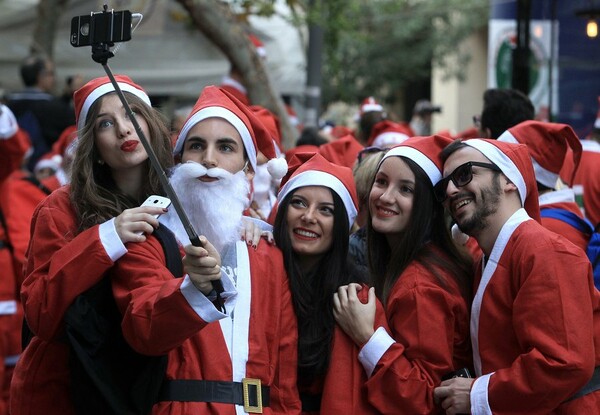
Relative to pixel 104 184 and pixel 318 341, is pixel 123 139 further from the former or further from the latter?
pixel 318 341

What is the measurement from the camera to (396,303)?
4363mm

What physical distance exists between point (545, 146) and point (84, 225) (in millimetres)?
2454

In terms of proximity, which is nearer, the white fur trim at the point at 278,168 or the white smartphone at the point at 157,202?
the white smartphone at the point at 157,202

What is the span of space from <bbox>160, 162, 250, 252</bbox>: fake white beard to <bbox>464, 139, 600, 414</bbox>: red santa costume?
1.05 m

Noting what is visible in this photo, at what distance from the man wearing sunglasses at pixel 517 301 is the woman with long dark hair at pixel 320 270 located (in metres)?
0.39

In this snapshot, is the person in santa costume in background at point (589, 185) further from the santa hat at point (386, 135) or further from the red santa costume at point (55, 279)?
the red santa costume at point (55, 279)

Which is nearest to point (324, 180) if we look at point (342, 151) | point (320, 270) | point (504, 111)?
point (320, 270)

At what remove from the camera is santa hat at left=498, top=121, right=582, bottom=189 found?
5219mm

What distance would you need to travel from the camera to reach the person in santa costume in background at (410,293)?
4168mm

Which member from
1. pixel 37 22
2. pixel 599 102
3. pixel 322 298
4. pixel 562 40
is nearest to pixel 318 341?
pixel 322 298

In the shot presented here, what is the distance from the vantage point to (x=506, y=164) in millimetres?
4301

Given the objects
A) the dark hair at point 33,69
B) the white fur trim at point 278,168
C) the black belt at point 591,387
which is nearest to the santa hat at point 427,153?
the white fur trim at point 278,168

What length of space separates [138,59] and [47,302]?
9.48 metres

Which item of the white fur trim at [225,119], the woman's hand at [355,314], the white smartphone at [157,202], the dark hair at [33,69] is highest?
the dark hair at [33,69]
